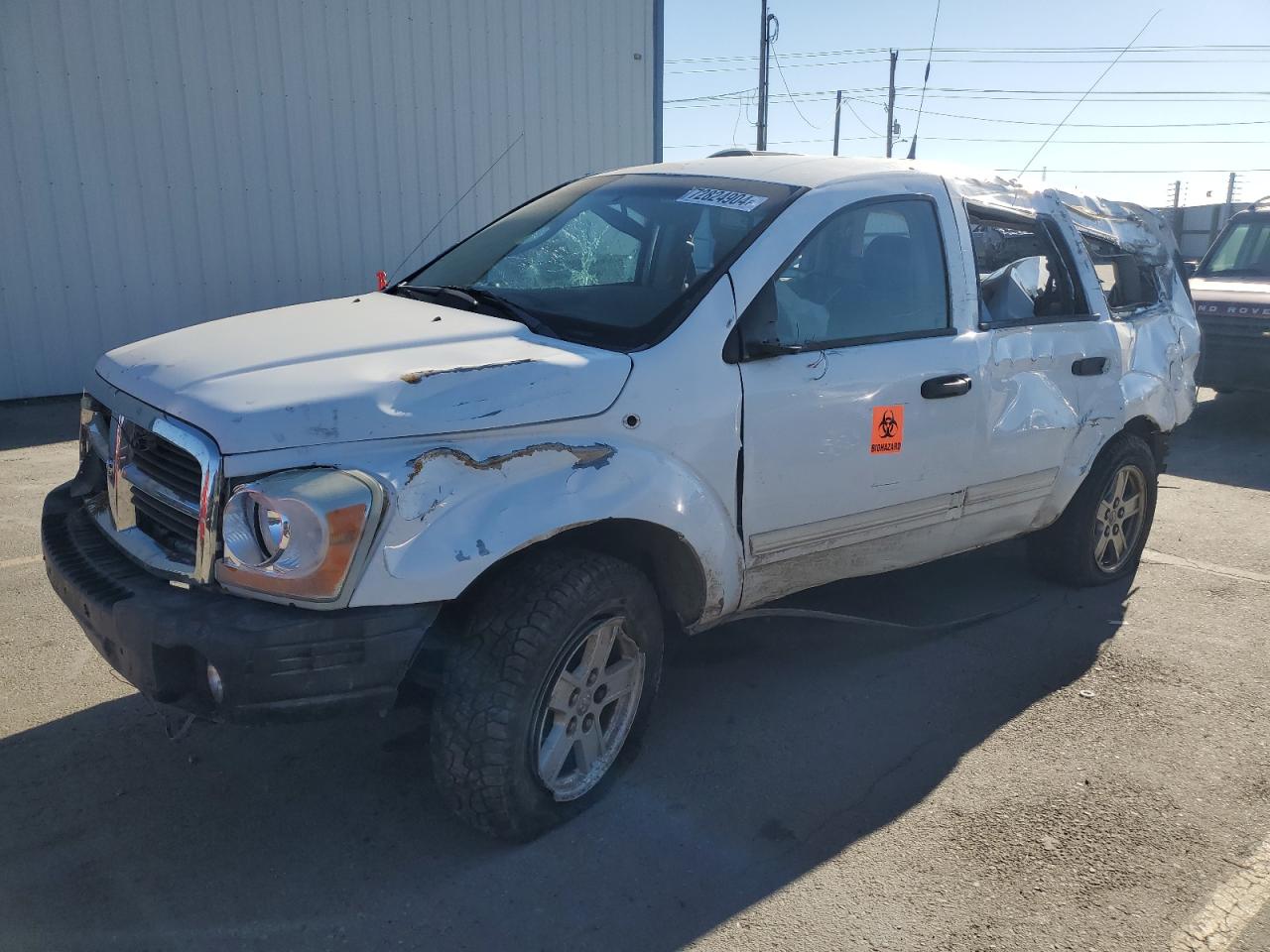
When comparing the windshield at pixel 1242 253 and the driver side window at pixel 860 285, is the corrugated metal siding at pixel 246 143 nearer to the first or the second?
the windshield at pixel 1242 253

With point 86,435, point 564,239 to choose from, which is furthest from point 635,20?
point 86,435

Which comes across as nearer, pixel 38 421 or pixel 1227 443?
pixel 38 421

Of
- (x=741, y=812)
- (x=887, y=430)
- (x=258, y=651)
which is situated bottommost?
(x=741, y=812)

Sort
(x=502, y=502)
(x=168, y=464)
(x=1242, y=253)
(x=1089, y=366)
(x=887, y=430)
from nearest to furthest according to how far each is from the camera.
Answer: (x=502, y=502) < (x=168, y=464) < (x=887, y=430) < (x=1089, y=366) < (x=1242, y=253)

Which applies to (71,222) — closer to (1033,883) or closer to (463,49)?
(463,49)

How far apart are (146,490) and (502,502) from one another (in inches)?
39.2

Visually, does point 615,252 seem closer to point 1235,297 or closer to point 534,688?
point 534,688

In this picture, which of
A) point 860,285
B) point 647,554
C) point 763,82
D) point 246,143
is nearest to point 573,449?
point 647,554

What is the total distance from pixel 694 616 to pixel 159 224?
8.33 meters

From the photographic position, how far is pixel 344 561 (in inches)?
95.0

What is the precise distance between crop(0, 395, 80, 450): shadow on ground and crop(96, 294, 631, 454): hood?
5407 mm

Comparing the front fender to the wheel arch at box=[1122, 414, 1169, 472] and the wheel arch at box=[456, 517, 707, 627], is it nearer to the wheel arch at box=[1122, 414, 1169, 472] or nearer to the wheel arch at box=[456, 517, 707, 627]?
the wheel arch at box=[456, 517, 707, 627]

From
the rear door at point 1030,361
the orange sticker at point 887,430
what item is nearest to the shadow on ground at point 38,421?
the orange sticker at point 887,430

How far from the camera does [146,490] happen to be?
2.77m
